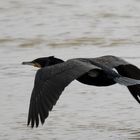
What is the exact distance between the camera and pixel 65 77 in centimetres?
731

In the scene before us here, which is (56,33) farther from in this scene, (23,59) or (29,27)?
(23,59)

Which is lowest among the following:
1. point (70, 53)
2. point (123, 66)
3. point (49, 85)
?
point (70, 53)

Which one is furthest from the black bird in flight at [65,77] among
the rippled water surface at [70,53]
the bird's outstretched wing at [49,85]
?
the rippled water surface at [70,53]

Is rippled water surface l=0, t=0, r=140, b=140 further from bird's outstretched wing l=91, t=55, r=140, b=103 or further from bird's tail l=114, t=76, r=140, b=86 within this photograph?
bird's tail l=114, t=76, r=140, b=86

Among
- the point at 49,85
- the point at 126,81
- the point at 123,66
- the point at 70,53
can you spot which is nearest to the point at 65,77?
the point at 49,85

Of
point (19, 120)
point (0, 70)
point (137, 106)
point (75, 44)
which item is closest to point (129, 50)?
point (75, 44)

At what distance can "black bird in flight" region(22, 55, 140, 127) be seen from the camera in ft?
23.4

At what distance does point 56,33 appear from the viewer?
12617 mm

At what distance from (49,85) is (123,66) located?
1248 mm

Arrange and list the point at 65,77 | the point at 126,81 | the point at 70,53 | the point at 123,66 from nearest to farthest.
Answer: the point at 65,77 < the point at 126,81 < the point at 123,66 < the point at 70,53

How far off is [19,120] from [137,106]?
1258 mm

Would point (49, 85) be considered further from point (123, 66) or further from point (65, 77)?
point (123, 66)

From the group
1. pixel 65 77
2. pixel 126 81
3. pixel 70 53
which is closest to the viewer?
pixel 65 77

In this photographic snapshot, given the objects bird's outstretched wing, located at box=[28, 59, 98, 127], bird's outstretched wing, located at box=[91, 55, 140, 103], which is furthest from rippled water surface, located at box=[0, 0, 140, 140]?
bird's outstretched wing, located at box=[28, 59, 98, 127]
